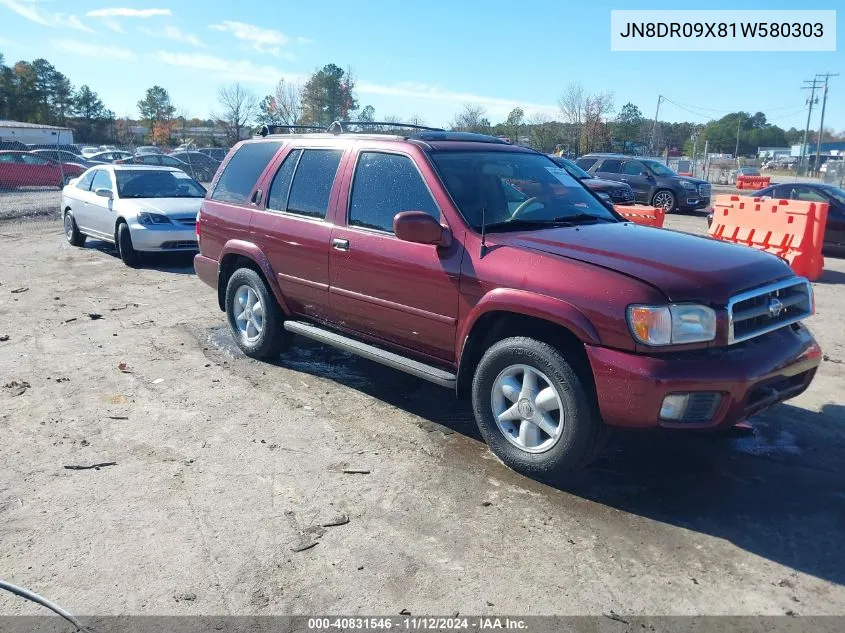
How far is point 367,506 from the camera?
3.77 m

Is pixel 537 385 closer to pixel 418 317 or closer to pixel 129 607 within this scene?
pixel 418 317

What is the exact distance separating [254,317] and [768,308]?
4.17 m

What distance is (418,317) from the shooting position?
4.58 m

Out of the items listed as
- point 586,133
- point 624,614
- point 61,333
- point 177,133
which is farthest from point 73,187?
point 177,133

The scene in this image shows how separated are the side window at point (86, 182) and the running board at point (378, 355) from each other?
856cm

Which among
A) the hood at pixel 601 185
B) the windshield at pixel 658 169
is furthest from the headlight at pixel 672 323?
the windshield at pixel 658 169

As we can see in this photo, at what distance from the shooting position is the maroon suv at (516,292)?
11.6 ft

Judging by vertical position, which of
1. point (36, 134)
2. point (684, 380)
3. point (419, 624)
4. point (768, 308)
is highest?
point (36, 134)

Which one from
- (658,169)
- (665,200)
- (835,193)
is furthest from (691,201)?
(835,193)

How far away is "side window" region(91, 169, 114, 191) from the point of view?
1194 centimetres

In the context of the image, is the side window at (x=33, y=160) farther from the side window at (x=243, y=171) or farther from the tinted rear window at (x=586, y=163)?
the side window at (x=243, y=171)

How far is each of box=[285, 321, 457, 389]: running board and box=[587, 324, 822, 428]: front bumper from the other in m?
1.10

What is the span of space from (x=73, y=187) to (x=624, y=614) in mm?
12899

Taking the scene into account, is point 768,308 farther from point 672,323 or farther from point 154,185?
point 154,185
